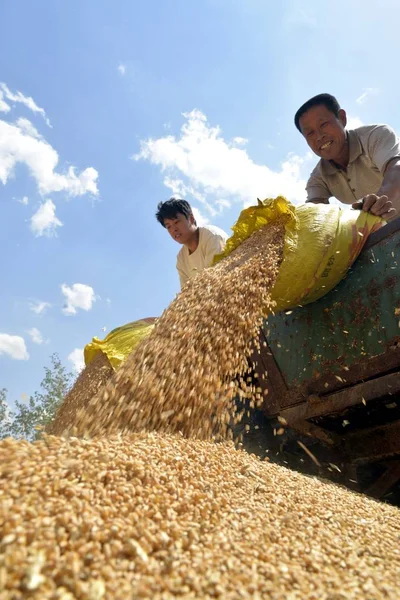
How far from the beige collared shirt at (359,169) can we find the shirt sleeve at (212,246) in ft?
2.83

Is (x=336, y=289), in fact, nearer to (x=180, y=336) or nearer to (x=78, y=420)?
(x=180, y=336)

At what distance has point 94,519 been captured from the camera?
3.48 feet

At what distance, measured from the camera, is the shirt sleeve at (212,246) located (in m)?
3.82

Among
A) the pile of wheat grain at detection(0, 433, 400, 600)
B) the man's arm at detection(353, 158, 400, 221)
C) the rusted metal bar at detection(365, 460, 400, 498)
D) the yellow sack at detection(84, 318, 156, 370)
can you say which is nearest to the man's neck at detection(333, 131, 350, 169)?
the man's arm at detection(353, 158, 400, 221)

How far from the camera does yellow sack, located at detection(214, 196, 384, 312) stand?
2.52 metres

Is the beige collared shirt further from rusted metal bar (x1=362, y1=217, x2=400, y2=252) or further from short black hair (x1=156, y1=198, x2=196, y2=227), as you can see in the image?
short black hair (x1=156, y1=198, x2=196, y2=227)

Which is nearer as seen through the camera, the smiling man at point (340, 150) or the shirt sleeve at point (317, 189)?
the smiling man at point (340, 150)

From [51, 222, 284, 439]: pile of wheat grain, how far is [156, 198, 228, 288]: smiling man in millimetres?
1230

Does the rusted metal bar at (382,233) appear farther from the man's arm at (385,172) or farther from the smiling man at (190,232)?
the smiling man at (190,232)

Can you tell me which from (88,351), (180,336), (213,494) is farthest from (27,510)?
(88,351)

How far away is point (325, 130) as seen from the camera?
3330mm

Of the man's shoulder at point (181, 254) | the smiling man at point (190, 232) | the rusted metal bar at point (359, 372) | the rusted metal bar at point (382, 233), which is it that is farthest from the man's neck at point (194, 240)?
the rusted metal bar at point (359, 372)

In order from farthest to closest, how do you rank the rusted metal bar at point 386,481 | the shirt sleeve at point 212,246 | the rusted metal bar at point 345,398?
1. the shirt sleeve at point 212,246
2. the rusted metal bar at point 386,481
3. the rusted metal bar at point 345,398

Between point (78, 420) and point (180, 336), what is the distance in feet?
2.08
